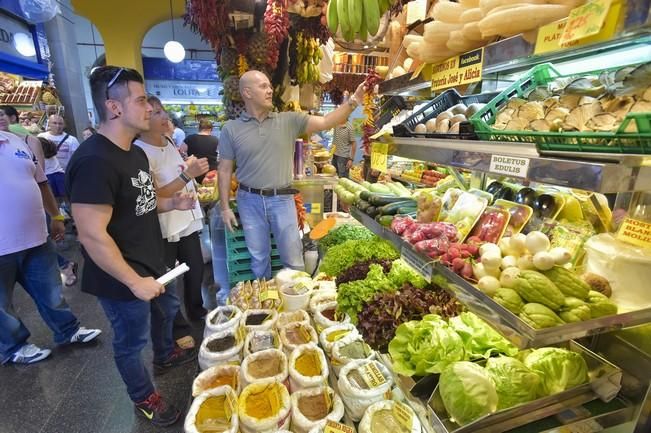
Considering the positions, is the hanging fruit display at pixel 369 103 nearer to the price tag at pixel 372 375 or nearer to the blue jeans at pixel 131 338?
the price tag at pixel 372 375

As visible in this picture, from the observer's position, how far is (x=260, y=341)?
197cm

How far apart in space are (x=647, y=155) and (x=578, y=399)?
85cm

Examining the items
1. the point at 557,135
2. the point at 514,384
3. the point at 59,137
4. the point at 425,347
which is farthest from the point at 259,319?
the point at 59,137

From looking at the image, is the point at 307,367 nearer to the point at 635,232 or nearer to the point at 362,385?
the point at 362,385

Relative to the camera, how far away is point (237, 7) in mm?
2896

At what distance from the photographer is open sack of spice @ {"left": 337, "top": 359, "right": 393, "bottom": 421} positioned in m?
1.47

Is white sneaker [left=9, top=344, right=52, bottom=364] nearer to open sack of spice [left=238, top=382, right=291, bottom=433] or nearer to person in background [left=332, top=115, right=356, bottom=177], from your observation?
open sack of spice [left=238, top=382, right=291, bottom=433]

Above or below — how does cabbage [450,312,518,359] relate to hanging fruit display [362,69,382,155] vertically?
below

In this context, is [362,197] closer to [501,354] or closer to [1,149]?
[501,354]

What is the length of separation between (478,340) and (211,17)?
311 cm

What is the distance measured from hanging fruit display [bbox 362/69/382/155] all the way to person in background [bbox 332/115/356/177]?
5629 millimetres

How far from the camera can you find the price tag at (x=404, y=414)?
1.35 meters

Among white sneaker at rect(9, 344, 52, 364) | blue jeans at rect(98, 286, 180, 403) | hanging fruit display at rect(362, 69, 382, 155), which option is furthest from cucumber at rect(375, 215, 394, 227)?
white sneaker at rect(9, 344, 52, 364)

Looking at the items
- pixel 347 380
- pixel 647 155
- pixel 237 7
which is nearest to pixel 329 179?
pixel 237 7
